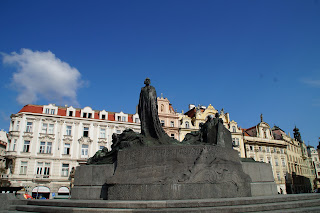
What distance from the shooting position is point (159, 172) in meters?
7.64

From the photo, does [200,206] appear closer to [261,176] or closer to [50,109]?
[261,176]

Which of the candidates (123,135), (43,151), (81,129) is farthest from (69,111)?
(123,135)

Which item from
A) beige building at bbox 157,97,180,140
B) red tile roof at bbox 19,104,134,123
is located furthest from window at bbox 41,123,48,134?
beige building at bbox 157,97,180,140

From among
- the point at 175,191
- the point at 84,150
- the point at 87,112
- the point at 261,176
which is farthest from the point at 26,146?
the point at 261,176

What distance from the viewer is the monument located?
283 inches

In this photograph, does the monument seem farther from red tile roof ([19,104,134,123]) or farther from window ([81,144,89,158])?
red tile roof ([19,104,134,123])

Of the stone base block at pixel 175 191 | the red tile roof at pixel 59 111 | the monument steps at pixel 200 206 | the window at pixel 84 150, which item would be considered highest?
the red tile roof at pixel 59 111

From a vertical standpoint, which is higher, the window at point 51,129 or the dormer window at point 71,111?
the dormer window at point 71,111

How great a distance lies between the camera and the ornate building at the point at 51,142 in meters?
32.6

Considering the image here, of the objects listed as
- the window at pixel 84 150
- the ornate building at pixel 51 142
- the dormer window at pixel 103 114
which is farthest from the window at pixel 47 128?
the dormer window at pixel 103 114

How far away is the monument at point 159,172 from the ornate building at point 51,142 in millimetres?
27290

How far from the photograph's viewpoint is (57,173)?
33.8 meters

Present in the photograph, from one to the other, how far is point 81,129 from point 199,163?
3218 cm

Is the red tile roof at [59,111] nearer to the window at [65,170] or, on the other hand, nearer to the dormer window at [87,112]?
the dormer window at [87,112]
